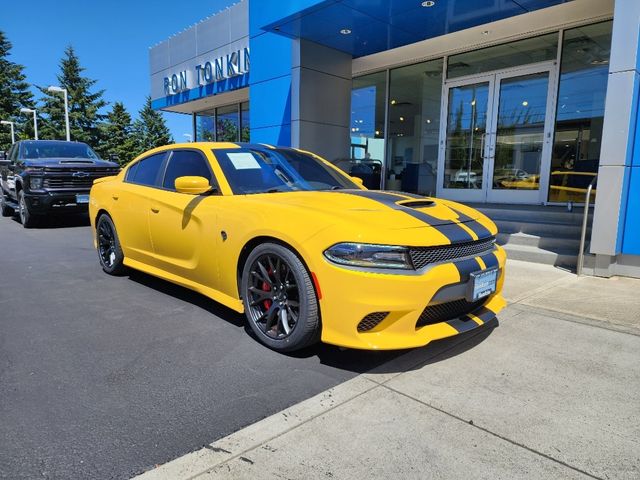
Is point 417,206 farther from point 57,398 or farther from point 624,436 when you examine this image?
point 57,398

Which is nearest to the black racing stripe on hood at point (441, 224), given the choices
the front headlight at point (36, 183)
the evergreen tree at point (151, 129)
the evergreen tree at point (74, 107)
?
the front headlight at point (36, 183)

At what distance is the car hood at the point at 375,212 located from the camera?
2.83 metres

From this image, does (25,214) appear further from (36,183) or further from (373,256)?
(373,256)

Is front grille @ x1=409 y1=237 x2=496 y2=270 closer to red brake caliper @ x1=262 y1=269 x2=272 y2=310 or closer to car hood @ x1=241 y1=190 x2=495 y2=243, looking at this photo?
car hood @ x1=241 y1=190 x2=495 y2=243

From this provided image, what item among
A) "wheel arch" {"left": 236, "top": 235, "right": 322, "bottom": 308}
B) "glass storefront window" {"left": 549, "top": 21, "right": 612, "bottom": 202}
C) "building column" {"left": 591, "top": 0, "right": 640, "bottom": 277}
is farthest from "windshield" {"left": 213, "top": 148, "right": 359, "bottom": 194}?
"glass storefront window" {"left": 549, "top": 21, "right": 612, "bottom": 202}

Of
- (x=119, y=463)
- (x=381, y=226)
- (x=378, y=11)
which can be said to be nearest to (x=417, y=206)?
(x=381, y=226)

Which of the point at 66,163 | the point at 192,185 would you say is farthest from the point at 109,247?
the point at 66,163

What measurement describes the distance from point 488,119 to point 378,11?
3.33m

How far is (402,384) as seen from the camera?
8.74 feet

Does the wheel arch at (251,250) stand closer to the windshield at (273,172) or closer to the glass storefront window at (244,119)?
the windshield at (273,172)

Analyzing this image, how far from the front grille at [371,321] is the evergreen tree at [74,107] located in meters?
57.2

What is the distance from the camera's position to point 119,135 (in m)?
57.5

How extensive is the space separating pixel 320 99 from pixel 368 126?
7.87ft

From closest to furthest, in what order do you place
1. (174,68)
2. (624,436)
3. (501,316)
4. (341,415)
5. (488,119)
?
1. (624,436)
2. (341,415)
3. (501,316)
4. (488,119)
5. (174,68)
